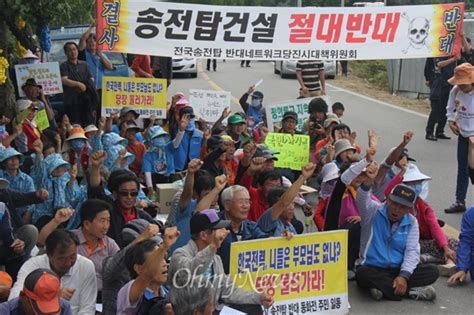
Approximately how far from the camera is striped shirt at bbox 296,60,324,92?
13.9 metres

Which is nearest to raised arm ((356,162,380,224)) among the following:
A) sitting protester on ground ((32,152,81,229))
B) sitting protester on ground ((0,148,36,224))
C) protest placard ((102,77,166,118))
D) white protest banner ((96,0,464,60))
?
sitting protester on ground ((32,152,81,229))

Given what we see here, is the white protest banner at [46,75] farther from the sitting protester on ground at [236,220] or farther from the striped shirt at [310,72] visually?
the sitting protester on ground at [236,220]

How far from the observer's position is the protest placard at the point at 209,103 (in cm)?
1234

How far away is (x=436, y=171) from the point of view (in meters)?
12.6

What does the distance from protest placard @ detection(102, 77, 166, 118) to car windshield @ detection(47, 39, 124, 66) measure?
3.63m

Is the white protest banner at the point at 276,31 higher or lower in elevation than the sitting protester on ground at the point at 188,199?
higher

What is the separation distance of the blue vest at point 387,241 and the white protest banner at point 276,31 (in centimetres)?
361

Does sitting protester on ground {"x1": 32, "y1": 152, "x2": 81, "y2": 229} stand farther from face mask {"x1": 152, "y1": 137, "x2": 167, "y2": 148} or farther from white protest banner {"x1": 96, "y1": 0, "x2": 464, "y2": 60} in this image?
white protest banner {"x1": 96, "y1": 0, "x2": 464, "y2": 60}

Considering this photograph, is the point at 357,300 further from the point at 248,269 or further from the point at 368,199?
the point at 248,269

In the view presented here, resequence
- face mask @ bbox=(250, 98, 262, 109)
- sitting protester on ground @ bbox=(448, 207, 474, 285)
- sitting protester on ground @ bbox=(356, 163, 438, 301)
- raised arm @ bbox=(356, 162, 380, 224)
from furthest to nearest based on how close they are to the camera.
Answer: face mask @ bbox=(250, 98, 262, 109)
sitting protester on ground @ bbox=(448, 207, 474, 285)
raised arm @ bbox=(356, 162, 380, 224)
sitting protester on ground @ bbox=(356, 163, 438, 301)

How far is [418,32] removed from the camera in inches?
415

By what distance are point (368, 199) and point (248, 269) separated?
167 centimetres

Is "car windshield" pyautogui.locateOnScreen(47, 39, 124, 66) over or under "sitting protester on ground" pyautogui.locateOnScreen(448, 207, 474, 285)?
over

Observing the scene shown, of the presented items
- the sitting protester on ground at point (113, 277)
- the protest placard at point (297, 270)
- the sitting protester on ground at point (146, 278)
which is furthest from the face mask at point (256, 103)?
the sitting protester on ground at point (146, 278)
